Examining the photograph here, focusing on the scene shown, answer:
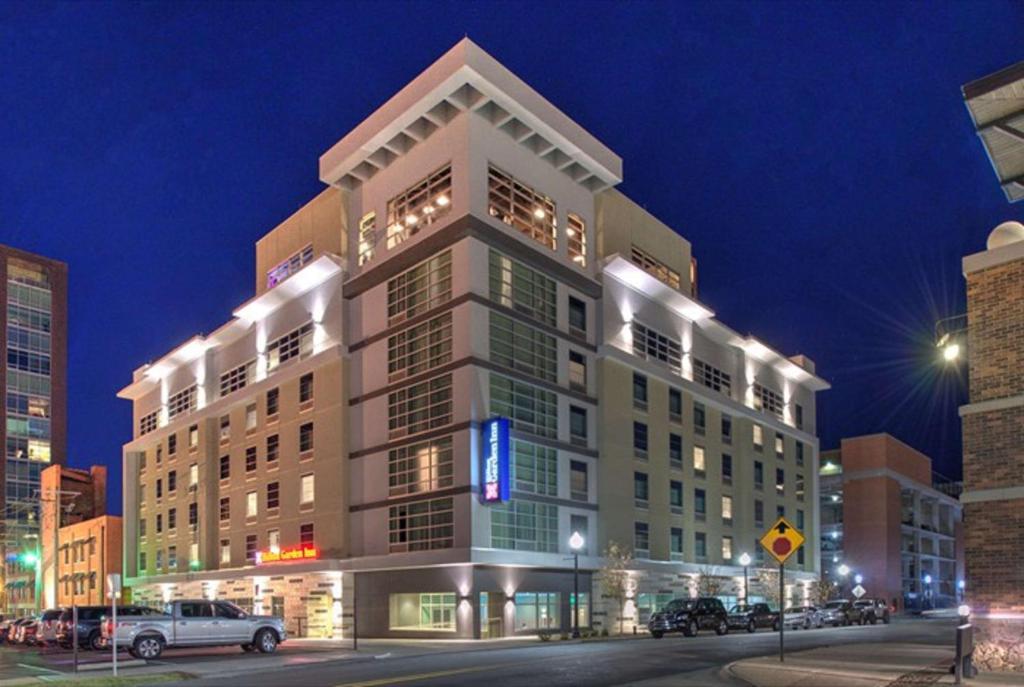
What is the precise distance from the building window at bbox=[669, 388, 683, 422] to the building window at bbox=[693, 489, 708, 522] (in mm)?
5135

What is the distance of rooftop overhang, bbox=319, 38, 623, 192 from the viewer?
46688 mm

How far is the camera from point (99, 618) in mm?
36812

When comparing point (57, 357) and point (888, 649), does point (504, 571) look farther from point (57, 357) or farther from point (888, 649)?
point (57, 357)

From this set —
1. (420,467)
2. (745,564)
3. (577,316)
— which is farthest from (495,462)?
(745,564)

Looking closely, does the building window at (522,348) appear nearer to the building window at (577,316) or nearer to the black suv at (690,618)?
the building window at (577,316)

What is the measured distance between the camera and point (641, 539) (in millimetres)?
55219

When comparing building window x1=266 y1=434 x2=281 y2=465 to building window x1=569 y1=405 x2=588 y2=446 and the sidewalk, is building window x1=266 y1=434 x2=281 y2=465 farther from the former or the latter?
the sidewalk

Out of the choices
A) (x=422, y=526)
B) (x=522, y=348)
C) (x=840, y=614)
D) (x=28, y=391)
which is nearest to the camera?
(x=422, y=526)

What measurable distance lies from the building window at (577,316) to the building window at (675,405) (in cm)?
1008

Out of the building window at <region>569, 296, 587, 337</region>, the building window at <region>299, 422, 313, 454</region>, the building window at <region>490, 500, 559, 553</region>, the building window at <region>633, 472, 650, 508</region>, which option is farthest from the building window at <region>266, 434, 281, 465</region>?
the building window at <region>633, 472, 650, 508</region>

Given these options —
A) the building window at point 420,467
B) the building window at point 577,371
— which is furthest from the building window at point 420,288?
the building window at point 577,371

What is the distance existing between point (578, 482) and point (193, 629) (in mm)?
24654

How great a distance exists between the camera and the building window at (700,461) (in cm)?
6269

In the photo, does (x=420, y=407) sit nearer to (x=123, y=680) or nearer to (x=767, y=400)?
(x=123, y=680)
